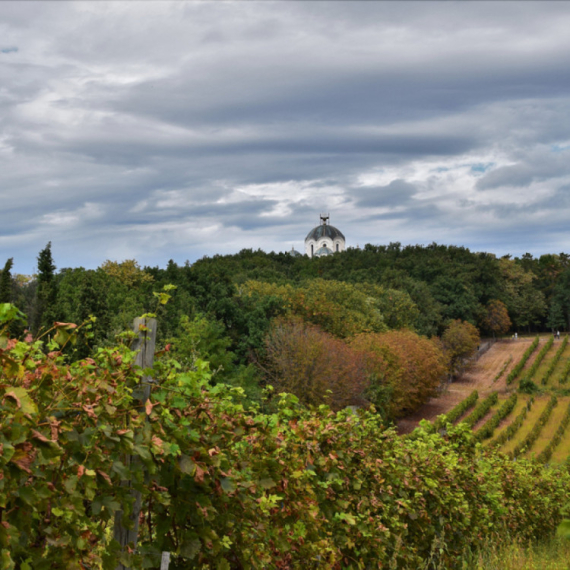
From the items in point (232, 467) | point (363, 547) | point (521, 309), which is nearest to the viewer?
point (232, 467)

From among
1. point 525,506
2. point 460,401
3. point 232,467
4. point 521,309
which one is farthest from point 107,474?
point 521,309

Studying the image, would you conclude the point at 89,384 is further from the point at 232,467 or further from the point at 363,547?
the point at 363,547

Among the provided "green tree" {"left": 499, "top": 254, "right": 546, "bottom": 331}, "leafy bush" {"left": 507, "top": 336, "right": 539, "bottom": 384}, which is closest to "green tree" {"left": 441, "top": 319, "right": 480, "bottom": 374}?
"leafy bush" {"left": 507, "top": 336, "right": 539, "bottom": 384}

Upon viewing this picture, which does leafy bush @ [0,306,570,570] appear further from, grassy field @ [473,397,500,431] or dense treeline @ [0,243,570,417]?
grassy field @ [473,397,500,431]

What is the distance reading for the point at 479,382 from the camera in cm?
5072

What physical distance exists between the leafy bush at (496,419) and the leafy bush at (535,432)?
202cm

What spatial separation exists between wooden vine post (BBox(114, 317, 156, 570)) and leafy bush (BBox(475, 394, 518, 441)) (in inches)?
1159

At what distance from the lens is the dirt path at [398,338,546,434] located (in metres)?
38.7

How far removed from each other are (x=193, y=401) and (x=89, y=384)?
27.9 inches

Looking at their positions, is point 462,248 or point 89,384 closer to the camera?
point 89,384

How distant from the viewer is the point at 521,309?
244 ft

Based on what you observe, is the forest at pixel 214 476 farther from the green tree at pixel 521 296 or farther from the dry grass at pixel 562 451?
the green tree at pixel 521 296

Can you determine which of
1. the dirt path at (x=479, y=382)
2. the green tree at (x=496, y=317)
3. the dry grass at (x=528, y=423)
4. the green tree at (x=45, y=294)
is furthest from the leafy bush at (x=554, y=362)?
the green tree at (x=45, y=294)

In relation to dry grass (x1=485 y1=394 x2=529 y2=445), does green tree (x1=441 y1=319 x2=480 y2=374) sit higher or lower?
higher
